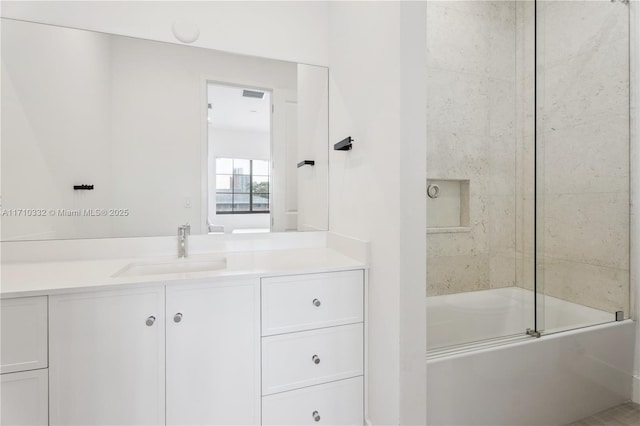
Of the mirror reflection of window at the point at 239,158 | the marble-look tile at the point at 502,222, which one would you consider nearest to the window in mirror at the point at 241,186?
the mirror reflection of window at the point at 239,158

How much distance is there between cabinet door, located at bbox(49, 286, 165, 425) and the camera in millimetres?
1095

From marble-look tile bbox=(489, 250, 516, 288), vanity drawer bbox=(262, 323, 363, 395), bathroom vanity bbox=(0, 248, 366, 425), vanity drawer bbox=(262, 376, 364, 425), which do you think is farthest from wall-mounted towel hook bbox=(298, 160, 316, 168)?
marble-look tile bbox=(489, 250, 516, 288)

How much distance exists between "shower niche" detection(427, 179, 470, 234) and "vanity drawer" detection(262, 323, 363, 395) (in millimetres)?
1050

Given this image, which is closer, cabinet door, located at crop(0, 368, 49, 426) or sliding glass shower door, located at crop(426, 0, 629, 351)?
cabinet door, located at crop(0, 368, 49, 426)

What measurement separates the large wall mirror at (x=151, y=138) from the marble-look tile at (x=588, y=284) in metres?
1.49

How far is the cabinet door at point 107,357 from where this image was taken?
1.09m

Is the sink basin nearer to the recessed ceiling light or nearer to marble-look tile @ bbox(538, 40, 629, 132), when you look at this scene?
the recessed ceiling light

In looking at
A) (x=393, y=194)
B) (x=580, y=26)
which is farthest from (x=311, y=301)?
(x=580, y=26)

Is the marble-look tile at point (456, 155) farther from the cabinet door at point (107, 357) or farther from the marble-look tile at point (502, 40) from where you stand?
the cabinet door at point (107, 357)

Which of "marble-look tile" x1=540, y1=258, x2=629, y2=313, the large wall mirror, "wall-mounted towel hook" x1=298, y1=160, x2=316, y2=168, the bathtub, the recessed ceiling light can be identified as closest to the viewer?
the bathtub

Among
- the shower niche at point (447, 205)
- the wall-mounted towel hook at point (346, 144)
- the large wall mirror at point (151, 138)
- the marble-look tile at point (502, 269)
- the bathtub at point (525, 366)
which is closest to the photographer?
the bathtub at point (525, 366)

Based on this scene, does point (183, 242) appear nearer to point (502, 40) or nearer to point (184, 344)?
point (184, 344)

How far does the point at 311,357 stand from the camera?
1.38 meters

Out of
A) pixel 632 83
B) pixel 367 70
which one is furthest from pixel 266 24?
pixel 632 83
